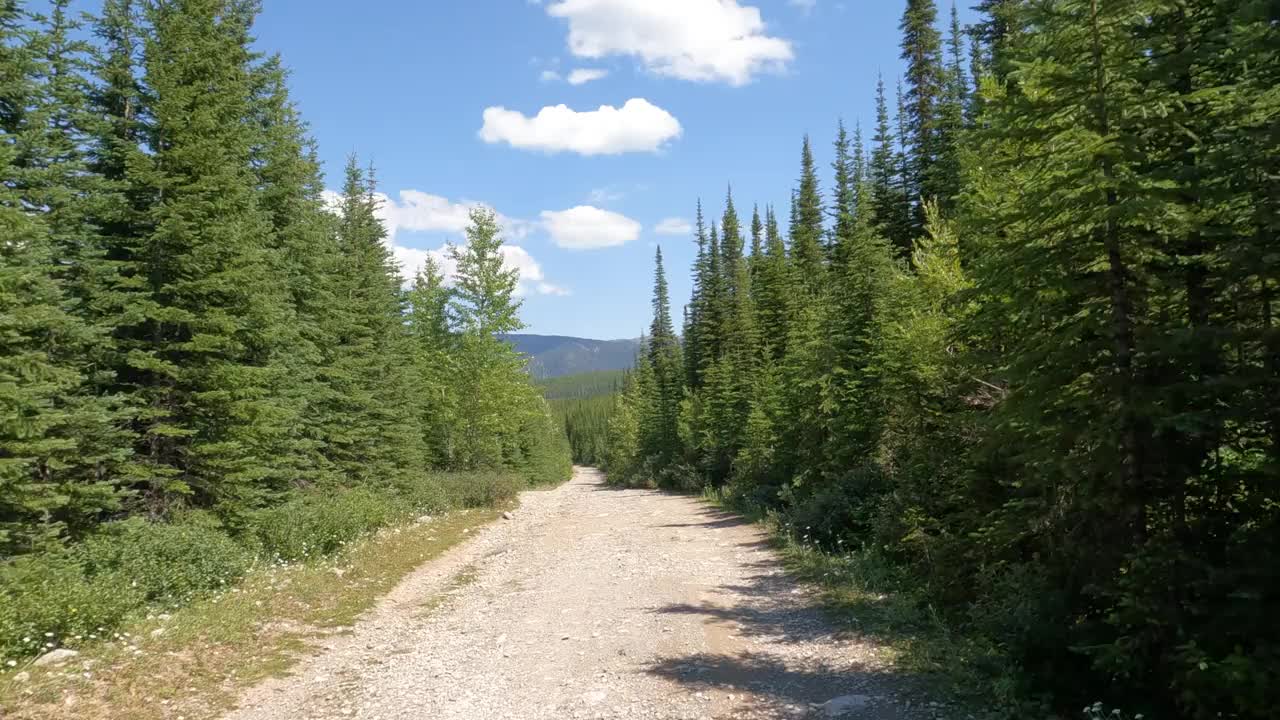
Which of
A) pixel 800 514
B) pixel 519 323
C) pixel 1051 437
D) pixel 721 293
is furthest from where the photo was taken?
pixel 721 293

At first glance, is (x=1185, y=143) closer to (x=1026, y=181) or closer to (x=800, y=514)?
(x=1026, y=181)

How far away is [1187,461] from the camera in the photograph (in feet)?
19.5

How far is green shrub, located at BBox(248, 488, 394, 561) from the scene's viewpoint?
1544 centimetres

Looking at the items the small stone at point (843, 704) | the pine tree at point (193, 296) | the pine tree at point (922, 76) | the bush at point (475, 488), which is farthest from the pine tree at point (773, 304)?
the small stone at point (843, 704)

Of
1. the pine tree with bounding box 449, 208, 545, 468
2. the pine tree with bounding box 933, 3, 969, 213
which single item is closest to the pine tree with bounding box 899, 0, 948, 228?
the pine tree with bounding box 933, 3, 969, 213

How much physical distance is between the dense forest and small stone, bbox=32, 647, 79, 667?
0.86 ft

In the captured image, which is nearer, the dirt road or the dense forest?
the dirt road

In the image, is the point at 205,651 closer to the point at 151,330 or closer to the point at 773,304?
the point at 151,330

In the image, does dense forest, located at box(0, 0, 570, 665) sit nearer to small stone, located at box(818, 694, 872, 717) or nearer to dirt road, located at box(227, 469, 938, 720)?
dirt road, located at box(227, 469, 938, 720)

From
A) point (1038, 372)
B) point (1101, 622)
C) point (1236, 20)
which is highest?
point (1236, 20)

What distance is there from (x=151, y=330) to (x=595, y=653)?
11.3m

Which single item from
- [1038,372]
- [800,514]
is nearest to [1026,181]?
[1038,372]

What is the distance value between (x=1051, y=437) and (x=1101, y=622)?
1.64 m

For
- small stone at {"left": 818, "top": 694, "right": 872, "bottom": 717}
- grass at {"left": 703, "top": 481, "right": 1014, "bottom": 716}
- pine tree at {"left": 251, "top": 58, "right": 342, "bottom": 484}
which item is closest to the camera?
small stone at {"left": 818, "top": 694, "right": 872, "bottom": 717}
